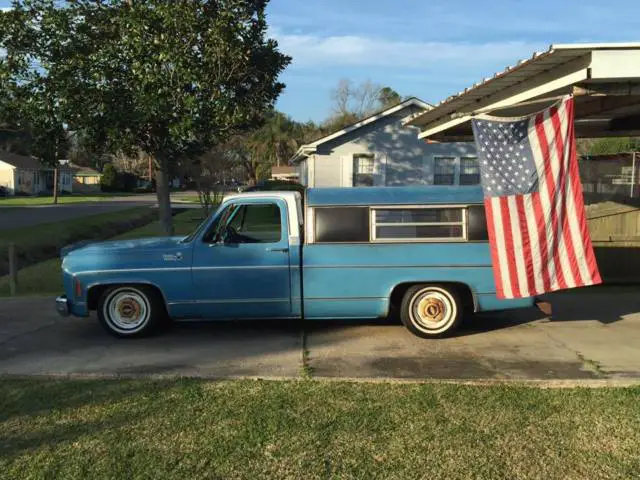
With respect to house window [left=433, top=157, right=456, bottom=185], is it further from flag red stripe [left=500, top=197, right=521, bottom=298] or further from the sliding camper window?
flag red stripe [left=500, top=197, right=521, bottom=298]

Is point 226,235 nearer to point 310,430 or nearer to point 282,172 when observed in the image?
point 310,430

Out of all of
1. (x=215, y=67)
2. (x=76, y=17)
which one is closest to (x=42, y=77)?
(x=76, y=17)

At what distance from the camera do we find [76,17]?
1538cm

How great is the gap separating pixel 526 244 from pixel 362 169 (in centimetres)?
1930

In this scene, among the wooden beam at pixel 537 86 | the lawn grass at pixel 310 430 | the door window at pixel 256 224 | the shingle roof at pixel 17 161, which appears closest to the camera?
the lawn grass at pixel 310 430

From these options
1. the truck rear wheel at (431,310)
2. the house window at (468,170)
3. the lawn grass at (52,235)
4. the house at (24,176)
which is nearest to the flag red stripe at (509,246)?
the truck rear wheel at (431,310)

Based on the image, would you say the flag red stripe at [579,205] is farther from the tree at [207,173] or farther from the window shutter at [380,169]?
the tree at [207,173]

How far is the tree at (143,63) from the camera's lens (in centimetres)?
1466

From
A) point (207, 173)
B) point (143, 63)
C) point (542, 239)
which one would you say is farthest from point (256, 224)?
point (207, 173)

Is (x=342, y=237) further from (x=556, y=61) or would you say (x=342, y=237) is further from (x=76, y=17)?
(x=76, y=17)

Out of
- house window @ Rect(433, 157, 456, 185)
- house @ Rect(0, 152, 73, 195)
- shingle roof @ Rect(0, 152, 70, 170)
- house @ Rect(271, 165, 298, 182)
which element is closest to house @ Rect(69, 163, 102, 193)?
house @ Rect(0, 152, 73, 195)

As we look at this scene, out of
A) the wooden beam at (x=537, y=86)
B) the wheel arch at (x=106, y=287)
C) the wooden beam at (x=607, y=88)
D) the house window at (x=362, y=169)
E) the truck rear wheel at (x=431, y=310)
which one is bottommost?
the truck rear wheel at (x=431, y=310)

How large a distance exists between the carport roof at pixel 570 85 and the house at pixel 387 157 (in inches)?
547

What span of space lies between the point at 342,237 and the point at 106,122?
10.8 m
